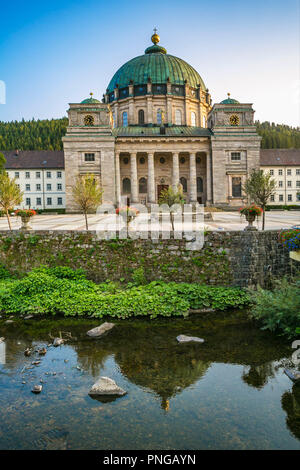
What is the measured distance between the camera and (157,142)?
1863 inches

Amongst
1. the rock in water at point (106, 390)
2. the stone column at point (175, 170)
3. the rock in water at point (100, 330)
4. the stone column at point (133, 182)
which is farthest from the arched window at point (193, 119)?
the rock in water at point (106, 390)

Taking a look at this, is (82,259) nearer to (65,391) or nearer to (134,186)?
(65,391)

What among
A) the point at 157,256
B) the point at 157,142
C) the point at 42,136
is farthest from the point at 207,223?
the point at 42,136

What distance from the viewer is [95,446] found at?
5359mm

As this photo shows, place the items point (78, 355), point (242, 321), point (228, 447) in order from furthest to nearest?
point (242, 321) < point (78, 355) < point (228, 447)

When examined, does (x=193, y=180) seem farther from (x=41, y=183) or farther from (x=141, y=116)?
(x=41, y=183)

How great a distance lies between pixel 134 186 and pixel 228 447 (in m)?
45.4

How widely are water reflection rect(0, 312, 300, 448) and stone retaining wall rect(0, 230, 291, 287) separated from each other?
8.61 ft

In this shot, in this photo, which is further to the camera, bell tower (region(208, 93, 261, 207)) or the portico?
the portico

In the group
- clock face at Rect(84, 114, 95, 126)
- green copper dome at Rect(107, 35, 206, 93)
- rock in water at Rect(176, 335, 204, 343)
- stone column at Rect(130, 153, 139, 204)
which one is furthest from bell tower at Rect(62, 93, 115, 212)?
rock in water at Rect(176, 335, 204, 343)

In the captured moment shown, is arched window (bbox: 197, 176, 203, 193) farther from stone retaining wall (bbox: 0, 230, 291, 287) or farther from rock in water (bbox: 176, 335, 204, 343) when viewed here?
rock in water (bbox: 176, 335, 204, 343)

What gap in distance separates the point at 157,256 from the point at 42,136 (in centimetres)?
10522

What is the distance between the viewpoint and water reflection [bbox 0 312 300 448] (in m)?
6.21
